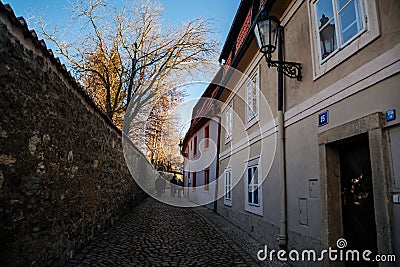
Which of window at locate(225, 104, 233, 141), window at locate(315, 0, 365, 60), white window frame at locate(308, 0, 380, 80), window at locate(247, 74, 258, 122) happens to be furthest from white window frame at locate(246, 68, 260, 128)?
window at locate(315, 0, 365, 60)

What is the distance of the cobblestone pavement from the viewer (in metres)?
4.45

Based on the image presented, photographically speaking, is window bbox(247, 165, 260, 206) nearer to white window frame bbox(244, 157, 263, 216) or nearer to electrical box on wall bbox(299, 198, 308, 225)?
white window frame bbox(244, 157, 263, 216)

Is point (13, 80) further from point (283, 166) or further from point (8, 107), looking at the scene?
point (283, 166)

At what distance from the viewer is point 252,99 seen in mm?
7473

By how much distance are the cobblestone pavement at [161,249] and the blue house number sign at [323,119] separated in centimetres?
243

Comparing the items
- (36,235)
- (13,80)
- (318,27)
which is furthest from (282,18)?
(36,235)

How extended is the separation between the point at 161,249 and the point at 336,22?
467 centimetres

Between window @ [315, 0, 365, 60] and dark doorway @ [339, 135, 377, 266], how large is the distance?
129 centimetres

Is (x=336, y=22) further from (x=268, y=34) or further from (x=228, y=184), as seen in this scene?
(x=228, y=184)

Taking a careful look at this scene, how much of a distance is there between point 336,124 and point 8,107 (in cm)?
367

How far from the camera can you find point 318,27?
4230 mm

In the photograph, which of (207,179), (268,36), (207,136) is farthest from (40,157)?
(207,136)

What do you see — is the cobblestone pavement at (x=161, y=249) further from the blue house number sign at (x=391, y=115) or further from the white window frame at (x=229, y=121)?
the white window frame at (x=229, y=121)

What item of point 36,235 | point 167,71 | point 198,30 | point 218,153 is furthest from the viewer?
point 167,71
